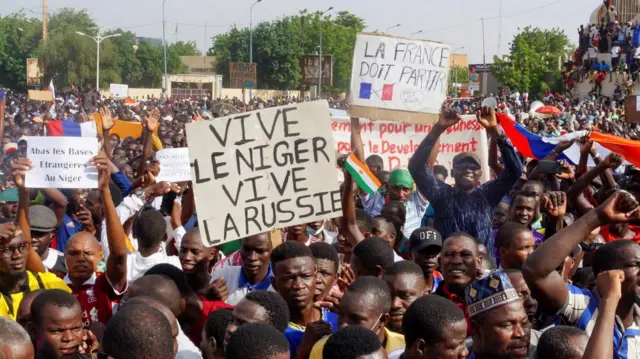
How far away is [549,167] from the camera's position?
7.92m

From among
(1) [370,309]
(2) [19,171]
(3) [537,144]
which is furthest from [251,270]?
(3) [537,144]

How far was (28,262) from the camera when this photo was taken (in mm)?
5484

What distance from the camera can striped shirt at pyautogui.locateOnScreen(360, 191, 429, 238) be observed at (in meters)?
7.60

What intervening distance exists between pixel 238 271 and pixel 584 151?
3.91 metres

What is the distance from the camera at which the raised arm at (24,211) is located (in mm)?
5504

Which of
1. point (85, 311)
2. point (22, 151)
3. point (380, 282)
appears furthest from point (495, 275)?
point (22, 151)

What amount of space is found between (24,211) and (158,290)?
5.36 feet

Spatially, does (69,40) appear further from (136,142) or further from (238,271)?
(238,271)

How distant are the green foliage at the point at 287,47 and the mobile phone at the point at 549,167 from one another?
6604 cm

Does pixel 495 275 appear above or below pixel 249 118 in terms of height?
below

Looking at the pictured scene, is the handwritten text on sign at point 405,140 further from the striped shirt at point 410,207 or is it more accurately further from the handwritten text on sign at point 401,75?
the striped shirt at point 410,207

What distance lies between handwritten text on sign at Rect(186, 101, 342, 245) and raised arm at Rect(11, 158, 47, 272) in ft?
3.53

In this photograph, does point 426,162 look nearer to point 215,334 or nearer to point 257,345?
point 215,334

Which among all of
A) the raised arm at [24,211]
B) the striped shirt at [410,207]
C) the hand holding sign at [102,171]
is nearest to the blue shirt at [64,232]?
the raised arm at [24,211]
